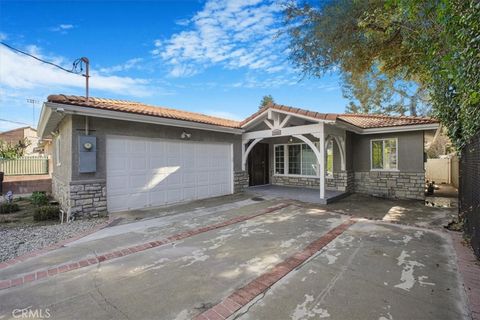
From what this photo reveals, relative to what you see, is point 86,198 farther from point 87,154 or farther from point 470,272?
point 470,272

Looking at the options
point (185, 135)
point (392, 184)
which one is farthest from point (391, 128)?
point (185, 135)

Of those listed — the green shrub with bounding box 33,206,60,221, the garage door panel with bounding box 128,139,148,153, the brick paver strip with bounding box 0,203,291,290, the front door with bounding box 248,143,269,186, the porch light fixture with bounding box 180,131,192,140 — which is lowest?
the brick paver strip with bounding box 0,203,291,290

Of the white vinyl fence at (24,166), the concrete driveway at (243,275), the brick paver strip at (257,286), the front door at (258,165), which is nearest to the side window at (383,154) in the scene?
the front door at (258,165)

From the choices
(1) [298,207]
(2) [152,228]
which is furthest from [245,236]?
(1) [298,207]

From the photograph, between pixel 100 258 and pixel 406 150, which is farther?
pixel 406 150

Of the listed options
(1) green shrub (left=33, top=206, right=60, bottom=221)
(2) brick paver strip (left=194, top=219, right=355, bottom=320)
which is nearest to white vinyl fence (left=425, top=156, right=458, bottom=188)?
(2) brick paver strip (left=194, top=219, right=355, bottom=320)

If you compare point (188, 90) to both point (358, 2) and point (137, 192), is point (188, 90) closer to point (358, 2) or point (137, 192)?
point (137, 192)

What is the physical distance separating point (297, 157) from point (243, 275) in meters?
9.43

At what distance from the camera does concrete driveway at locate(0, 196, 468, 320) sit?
2545mm

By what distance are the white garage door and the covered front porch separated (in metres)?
1.83

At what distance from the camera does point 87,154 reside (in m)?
6.38

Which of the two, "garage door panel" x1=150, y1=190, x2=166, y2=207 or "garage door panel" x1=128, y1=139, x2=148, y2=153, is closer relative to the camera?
"garage door panel" x1=128, y1=139, x2=148, y2=153

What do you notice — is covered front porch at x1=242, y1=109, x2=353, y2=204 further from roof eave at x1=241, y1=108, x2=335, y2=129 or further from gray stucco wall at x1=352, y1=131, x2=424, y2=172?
gray stucco wall at x1=352, y1=131, x2=424, y2=172

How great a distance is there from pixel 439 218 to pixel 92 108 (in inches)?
398
